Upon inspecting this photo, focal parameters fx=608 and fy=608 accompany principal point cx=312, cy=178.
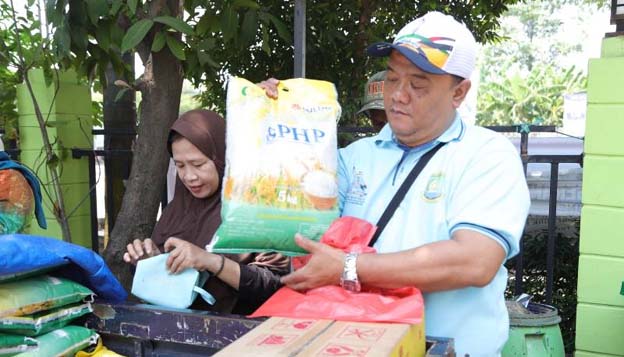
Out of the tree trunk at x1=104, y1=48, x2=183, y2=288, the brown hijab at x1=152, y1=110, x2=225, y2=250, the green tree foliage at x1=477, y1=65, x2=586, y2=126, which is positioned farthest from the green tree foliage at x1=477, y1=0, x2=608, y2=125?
the brown hijab at x1=152, y1=110, x2=225, y2=250

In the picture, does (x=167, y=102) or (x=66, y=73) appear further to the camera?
(x=66, y=73)

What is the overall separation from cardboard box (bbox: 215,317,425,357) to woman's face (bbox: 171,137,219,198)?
0.78 meters

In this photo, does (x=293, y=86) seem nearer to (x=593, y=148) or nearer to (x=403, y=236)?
(x=403, y=236)

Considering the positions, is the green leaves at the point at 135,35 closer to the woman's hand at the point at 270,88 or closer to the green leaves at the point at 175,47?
the green leaves at the point at 175,47

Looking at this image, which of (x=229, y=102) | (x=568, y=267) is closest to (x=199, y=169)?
(x=229, y=102)

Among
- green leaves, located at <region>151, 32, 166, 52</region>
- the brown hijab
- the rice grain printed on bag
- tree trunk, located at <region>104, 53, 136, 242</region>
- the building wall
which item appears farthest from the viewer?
tree trunk, located at <region>104, 53, 136, 242</region>

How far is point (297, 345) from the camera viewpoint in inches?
48.4

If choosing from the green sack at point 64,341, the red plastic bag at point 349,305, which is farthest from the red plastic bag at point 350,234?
the green sack at point 64,341

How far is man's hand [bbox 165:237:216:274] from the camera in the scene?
1.72m

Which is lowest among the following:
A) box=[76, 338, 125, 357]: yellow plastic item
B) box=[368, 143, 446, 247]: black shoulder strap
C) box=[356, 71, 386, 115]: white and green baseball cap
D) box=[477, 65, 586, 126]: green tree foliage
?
box=[76, 338, 125, 357]: yellow plastic item

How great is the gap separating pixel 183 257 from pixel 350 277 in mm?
515

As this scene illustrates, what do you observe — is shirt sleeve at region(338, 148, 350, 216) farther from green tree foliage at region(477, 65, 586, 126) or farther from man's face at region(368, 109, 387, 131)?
green tree foliage at region(477, 65, 586, 126)

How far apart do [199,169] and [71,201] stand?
2686mm

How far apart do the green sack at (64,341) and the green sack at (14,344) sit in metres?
0.02
